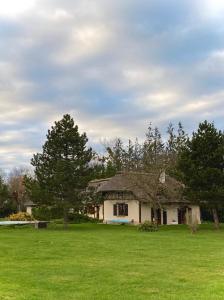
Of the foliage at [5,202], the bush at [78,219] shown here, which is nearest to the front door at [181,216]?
the bush at [78,219]

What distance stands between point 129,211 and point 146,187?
7967mm

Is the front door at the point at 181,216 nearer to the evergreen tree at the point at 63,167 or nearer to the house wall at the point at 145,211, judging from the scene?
the house wall at the point at 145,211

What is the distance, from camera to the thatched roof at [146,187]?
156 feet

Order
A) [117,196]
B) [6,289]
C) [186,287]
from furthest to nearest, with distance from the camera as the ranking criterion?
[117,196] < [186,287] < [6,289]

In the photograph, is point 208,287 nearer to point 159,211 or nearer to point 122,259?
point 122,259

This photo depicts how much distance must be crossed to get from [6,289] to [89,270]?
4177mm

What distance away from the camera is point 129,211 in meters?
54.8

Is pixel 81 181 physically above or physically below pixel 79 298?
above

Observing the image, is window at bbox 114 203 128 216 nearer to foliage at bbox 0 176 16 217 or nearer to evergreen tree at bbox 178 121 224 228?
evergreen tree at bbox 178 121 224 228

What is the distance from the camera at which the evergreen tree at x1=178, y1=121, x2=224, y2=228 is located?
139ft

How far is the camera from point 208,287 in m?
12.2

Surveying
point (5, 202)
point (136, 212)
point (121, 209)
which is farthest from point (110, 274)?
point (5, 202)

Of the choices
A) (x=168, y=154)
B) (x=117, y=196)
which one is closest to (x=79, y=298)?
(x=168, y=154)

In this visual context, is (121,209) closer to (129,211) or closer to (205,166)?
(129,211)
